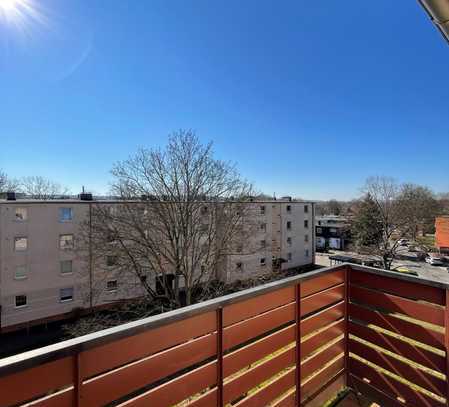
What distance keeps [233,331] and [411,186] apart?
2179 cm

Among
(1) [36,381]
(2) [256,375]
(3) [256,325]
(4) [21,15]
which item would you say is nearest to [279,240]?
(4) [21,15]

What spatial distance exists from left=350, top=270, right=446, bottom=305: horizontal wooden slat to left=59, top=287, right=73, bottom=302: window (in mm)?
15023

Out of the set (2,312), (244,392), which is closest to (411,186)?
(244,392)

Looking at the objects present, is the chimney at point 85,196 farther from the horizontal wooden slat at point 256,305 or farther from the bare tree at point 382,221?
the bare tree at point 382,221

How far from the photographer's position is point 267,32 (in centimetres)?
767

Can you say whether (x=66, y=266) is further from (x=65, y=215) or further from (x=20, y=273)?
(x=65, y=215)

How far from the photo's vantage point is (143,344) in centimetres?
108

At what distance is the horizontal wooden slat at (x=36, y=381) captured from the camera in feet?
2.45

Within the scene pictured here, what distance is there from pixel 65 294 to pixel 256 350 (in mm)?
14960

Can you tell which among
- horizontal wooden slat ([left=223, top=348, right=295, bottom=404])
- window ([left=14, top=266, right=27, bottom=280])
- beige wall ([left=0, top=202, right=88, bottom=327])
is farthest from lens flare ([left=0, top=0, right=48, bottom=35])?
window ([left=14, top=266, right=27, bottom=280])

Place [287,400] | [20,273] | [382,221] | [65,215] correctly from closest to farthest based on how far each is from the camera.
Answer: [287,400], [20,273], [65,215], [382,221]

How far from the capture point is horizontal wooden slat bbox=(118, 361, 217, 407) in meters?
1.14

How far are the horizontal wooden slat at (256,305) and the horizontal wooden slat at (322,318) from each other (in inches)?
12.0

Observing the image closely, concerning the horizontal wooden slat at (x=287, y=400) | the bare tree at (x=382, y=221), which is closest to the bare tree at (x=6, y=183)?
the horizontal wooden slat at (x=287, y=400)
